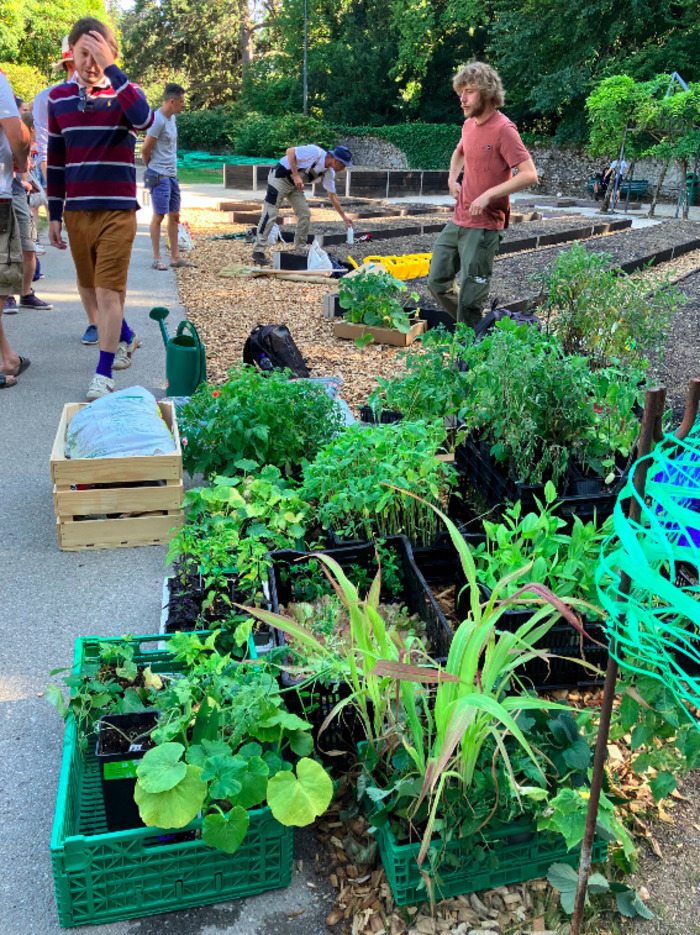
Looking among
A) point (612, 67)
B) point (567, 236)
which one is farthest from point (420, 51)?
point (567, 236)

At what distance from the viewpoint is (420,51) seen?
35.7 meters

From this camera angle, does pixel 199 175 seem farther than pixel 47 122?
Yes

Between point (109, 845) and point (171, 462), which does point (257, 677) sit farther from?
point (171, 462)

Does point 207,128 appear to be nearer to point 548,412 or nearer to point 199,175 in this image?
point 199,175

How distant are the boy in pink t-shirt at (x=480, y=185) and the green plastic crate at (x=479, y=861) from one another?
3.98 meters

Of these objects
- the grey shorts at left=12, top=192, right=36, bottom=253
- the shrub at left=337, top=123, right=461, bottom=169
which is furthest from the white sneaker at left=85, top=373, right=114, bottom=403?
the shrub at left=337, top=123, right=461, bottom=169

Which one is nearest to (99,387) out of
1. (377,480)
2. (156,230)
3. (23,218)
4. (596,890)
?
(23,218)

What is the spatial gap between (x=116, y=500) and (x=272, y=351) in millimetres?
2011

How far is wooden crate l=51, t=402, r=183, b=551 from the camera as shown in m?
3.27

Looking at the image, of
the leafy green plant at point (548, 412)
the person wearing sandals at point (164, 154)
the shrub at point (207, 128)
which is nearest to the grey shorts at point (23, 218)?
the person wearing sandals at point (164, 154)

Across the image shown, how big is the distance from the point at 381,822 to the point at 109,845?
621 mm

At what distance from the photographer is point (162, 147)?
812 centimetres

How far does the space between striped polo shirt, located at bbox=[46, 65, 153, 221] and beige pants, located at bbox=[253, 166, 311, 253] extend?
15.4 feet

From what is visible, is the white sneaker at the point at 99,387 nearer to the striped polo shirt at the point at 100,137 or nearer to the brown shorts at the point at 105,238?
the brown shorts at the point at 105,238
